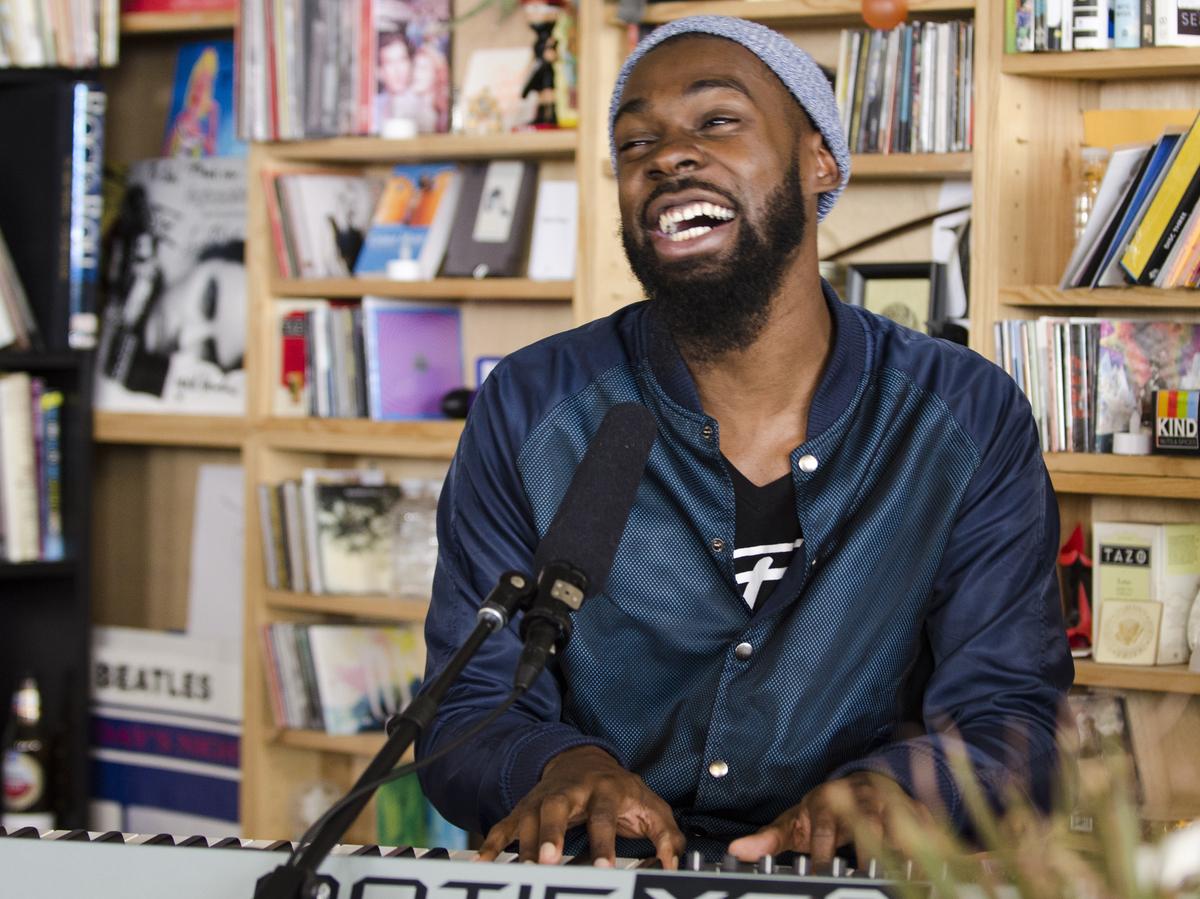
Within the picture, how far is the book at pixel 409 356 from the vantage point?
3191 mm

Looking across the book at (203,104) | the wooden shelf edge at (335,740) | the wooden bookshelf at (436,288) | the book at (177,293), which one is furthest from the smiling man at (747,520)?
the book at (203,104)

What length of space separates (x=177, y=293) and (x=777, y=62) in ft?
7.11

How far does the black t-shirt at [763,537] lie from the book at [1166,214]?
3.57 feet

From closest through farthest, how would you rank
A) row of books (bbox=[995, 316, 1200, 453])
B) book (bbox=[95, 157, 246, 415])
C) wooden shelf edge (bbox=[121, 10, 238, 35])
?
row of books (bbox=[995, 316, 1200, 453]), wooden shelf edge (bbox=[121, 10, 238, 35]), book (bbox=[95, 157, 246, 415])

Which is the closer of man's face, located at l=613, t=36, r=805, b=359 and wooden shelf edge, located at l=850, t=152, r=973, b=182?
man's face, located at l=613, t=36, r=805, b=359

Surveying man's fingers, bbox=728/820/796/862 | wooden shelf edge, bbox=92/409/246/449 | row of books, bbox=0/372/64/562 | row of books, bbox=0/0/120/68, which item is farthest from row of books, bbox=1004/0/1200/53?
row of books, bbox=0/372/64/562

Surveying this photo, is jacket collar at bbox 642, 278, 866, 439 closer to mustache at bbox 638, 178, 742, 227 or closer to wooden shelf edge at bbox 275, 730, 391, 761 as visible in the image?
mustache at bbox 638, 178, 742, 227

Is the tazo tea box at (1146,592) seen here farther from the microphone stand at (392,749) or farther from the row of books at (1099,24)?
the microphone stand at (392,749)

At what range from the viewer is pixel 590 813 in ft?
4.39

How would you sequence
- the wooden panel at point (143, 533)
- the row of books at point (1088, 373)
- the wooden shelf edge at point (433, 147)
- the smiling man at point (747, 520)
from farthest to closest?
the wooden panel at point (143, 533) < the wooden shelf edge at point (433, 147) < the row of books at point (1088, 373) < the smiling man at point (747, 520)

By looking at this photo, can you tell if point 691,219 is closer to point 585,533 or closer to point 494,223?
point 585,533

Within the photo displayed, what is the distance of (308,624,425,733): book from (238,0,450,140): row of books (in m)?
1.05

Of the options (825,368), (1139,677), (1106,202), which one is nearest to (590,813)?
(825,368)

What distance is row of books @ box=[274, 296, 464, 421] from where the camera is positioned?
10.5 feet
